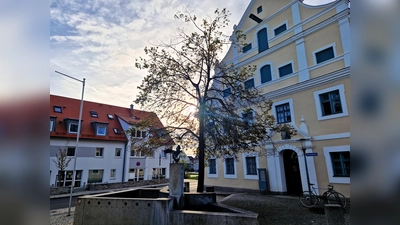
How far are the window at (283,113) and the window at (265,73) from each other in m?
2.32

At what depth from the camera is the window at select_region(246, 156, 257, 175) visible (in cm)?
1569

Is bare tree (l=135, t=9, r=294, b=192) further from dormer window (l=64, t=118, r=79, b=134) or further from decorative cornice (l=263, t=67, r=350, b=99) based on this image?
dormer window (l=64, t=118, r=79, b=134)

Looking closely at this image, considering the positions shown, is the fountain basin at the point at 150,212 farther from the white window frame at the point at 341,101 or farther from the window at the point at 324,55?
the window at the point at 324,55

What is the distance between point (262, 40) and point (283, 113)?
6255mm

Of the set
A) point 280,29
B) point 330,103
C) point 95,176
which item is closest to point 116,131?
point 95,176

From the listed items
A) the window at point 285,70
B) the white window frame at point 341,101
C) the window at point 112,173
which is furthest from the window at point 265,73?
the window at point 112,173

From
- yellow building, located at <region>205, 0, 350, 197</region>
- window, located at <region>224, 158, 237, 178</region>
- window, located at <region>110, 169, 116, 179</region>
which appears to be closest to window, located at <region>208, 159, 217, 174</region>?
yellow building, located at <region>205, 0, 350, 197</region>

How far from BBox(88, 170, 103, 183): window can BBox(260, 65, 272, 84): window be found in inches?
819

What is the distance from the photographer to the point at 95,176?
24297 mm

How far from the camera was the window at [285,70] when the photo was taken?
14767 millimetres

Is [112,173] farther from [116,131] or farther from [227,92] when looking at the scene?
[227,92]
